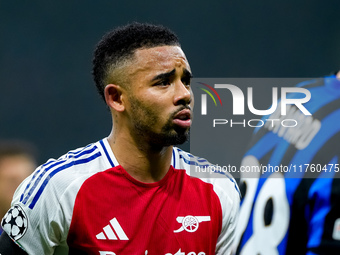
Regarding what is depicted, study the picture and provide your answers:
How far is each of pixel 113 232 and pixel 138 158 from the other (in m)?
0.32

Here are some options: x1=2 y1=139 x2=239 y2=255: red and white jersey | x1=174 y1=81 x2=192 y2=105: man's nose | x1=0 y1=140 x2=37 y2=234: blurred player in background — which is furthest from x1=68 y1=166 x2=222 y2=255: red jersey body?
x1=0 y1=140 x2=37 y2=234: blurred player in background

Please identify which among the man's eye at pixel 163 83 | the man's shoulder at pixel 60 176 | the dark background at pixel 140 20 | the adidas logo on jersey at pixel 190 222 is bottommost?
the adidas logo on jersey at pixel 190 222

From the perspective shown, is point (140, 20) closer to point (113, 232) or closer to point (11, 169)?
point (11, 169)

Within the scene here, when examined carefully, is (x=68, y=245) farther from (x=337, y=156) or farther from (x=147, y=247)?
(x=337, y=156)

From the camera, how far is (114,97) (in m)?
2.21

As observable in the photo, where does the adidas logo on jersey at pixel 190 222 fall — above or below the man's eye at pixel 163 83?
below

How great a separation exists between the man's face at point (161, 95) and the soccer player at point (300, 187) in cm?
98

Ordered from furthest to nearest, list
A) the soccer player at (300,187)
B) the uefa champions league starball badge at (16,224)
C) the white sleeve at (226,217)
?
the white sleeve at (226,217), the uefa champions league starball badge at (16,224), the soccer player at (300,187)

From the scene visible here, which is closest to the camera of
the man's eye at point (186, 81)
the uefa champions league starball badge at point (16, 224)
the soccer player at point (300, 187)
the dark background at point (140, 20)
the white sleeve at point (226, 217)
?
the soccer player at point (300, 187)

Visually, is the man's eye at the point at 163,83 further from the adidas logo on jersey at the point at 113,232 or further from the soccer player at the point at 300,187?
the soccer player at the point at 300,187

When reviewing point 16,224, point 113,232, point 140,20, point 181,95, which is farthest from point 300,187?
point 140,20

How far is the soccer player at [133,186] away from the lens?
2016mm

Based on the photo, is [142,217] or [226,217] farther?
[226,217]

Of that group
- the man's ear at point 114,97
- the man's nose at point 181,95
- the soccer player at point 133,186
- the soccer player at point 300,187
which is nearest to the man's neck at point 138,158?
the soccer player at point 133,186
